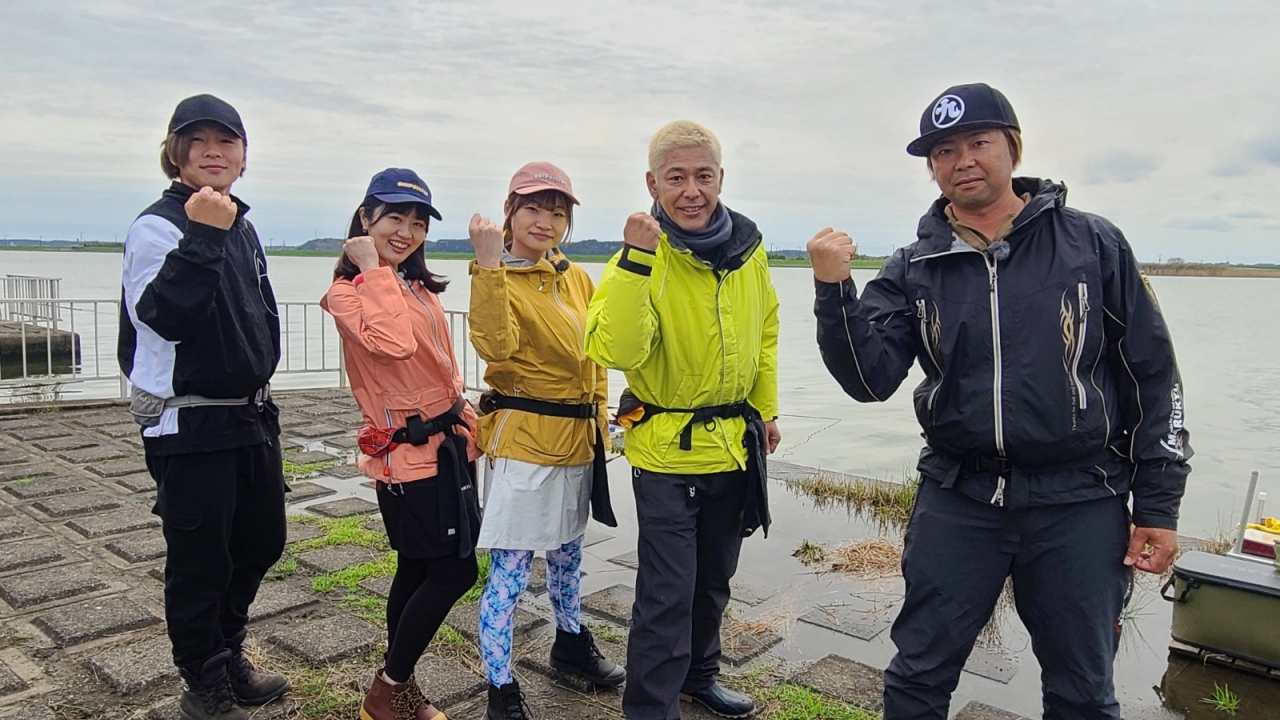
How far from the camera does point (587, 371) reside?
2.72 m

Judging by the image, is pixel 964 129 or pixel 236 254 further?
pixel 236 254

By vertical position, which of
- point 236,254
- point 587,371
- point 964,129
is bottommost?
point 587,371

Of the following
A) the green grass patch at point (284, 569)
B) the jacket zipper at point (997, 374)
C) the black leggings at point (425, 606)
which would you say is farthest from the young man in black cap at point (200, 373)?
the jacket zipper at point (997, 374)

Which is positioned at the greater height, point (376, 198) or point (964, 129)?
point (964, 129)

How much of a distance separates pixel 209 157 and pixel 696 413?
1.59 m

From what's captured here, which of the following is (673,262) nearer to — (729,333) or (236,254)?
(729,333)

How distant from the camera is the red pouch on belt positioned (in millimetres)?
2486

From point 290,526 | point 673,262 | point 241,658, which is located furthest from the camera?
point 290,526

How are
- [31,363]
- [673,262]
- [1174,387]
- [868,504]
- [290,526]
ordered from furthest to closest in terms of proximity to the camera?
[31,363] → [868,504] → [290,526] → [673,262] → [1174,387]

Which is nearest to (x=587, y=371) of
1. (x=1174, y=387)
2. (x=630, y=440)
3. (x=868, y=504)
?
(x=630, y=440)

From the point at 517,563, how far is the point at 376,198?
3.92 ft

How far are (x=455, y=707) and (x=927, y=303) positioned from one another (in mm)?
1958

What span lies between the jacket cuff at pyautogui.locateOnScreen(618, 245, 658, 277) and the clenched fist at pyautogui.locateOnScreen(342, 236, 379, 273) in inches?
30.3

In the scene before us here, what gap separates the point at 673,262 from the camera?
2.46 meters
